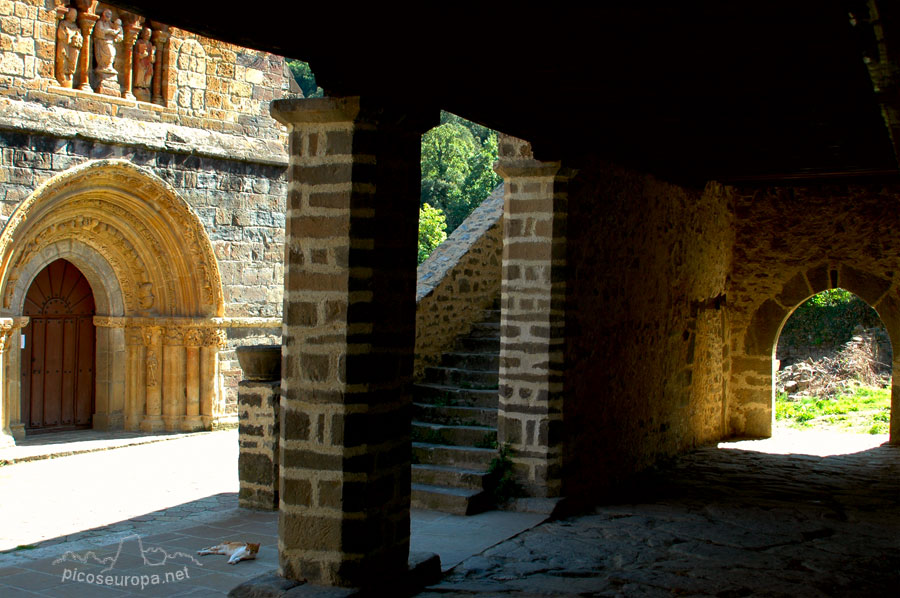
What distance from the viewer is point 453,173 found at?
32219 millimetres

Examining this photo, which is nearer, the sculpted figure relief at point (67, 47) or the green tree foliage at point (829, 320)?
the sculpted figure relief at point (67, 47)

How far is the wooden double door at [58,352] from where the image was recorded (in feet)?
33.6

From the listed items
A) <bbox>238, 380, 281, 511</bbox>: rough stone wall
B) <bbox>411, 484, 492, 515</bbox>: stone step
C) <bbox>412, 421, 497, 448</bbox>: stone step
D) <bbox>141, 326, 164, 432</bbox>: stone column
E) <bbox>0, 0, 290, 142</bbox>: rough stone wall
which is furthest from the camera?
<bbox>141, 326, 164, 432</bbox>: stone column

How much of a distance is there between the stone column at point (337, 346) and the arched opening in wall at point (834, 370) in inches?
378

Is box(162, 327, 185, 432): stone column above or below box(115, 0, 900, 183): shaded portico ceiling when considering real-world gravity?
below

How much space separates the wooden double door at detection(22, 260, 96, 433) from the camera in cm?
1023

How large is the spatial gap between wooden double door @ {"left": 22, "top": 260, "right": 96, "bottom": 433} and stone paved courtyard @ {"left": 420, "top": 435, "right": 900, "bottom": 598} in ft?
22.1

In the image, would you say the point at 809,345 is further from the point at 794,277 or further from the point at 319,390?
the point at 319,390

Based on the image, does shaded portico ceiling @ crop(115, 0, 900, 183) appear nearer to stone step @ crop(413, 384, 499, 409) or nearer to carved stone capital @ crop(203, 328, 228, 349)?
stone step @ crop(413, 384, 499, 409)

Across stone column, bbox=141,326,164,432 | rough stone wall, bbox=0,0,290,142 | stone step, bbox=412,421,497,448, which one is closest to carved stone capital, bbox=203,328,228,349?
stone column, bbox=141,326,164,432

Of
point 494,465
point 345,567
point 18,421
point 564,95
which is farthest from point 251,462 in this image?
point 18,421

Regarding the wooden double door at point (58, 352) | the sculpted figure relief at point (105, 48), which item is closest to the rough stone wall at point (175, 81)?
the sculpted figure relief at point (105, 48)

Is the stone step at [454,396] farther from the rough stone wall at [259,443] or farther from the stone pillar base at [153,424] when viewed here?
the stone pillar base at [153,424]

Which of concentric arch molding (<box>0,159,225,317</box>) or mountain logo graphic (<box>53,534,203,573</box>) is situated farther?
concentric arch molding (<box>0,159,225,317</box>)
